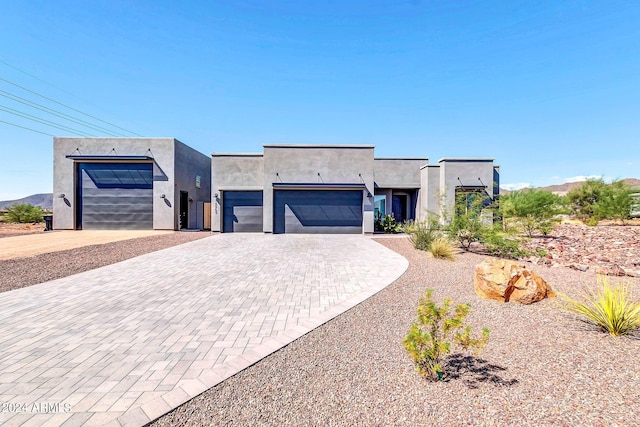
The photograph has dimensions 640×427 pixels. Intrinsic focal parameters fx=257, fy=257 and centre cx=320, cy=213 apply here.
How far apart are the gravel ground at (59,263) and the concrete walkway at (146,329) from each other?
0.63 meters

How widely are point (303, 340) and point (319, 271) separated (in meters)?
3.56

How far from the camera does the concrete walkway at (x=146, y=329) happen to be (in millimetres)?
2334

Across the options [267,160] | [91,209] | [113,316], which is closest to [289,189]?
Result: [267,160]

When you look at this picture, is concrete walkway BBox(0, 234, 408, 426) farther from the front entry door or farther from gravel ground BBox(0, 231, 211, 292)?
the front entry door

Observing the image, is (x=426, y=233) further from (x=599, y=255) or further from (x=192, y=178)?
(x=192, y=178)

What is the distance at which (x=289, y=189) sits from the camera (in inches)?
619

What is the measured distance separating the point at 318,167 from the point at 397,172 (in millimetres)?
6866

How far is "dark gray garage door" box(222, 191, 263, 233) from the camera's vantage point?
1636 cm

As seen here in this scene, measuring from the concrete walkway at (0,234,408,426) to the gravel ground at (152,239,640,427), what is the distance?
1.14 ft

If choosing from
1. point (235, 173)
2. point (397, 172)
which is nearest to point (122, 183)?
point (235, 173)

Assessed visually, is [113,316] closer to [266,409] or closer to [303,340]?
[303,340]

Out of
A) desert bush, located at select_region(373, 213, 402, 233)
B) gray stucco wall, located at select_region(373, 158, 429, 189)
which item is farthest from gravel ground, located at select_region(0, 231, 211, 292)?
gray stucco wall, located at select_region(373, 158, 429, 189)

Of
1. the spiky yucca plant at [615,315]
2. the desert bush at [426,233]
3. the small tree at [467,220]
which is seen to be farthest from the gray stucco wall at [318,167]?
the spiky yucca plant at [615,315]

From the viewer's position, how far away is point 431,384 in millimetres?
2420
